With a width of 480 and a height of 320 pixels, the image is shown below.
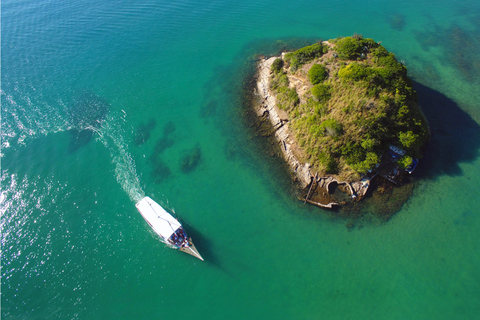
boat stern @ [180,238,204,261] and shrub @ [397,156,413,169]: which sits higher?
shrub @ [397,156,413,169]

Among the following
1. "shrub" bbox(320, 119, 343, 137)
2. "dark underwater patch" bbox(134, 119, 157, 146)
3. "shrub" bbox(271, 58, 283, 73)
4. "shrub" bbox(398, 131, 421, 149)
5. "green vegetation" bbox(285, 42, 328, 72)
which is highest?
"green vegetation" bbox(285, 42, 328, 72)

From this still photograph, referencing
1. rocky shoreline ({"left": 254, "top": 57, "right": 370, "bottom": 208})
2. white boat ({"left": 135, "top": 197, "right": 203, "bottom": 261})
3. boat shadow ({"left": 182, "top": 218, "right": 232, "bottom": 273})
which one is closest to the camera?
white boat ({"left": 135, "top": 197, "right": 203, "bottom": 261})

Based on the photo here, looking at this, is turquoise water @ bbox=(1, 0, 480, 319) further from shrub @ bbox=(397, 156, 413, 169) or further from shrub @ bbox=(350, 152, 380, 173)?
shrub @ bbox=(350, 152, 380, 173)

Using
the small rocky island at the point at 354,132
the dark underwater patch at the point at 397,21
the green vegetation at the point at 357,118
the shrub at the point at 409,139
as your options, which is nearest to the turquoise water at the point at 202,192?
the dark underwater patch at the point at 397,21

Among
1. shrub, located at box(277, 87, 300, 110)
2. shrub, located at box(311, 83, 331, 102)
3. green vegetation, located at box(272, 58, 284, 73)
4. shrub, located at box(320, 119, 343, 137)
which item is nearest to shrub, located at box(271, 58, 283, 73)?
green vegetation, located at box(272, 58, 284, 73)

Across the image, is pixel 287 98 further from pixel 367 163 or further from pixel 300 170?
pixel 367 163
